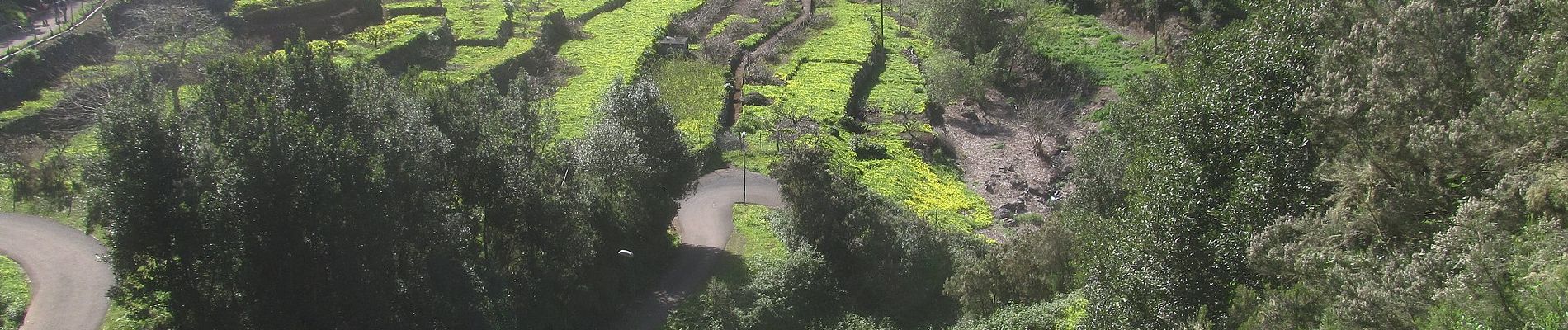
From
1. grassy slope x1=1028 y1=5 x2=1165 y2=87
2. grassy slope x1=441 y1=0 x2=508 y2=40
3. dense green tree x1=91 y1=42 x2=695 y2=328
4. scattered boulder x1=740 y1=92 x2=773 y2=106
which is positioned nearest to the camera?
dense green tree x1=91 y1=42 x2=695 y2=328

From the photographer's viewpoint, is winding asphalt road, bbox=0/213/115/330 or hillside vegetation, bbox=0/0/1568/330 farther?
winding asphalt road, bbox=0/213/115/330

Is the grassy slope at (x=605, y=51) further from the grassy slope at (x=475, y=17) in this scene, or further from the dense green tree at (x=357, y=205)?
the dense green tree at (x=357, y=205)

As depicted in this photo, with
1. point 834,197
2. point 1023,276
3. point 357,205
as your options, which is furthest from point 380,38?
point 1023,276

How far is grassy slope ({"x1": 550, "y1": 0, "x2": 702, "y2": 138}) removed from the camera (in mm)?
47938

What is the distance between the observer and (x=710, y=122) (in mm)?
46875

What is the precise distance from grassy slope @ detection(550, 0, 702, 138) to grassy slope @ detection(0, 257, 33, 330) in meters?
20.5

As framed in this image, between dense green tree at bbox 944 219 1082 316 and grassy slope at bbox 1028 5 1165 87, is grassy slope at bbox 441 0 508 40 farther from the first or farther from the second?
dense green tree at bbox 944 219 1082 316

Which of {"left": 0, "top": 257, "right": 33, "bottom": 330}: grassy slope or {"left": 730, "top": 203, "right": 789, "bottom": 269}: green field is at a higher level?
{"left": 0, "top": 257, "right": 33, "bottom": 330}: grassy slope

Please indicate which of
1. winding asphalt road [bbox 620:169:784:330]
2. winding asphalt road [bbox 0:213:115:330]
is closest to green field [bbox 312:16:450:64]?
winding asphalt road [bbox 0:213:115:330]

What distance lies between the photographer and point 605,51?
192 feet

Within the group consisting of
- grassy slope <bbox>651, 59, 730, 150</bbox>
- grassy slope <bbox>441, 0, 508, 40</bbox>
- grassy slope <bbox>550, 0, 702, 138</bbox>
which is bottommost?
grassy slope <bbox>651, 59, 730, 150</bbox>

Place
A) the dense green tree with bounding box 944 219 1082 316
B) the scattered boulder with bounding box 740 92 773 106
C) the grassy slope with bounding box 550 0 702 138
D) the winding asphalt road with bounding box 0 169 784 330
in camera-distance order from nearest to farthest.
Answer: the winding asphalt road with bounding box 0 169 784 330, the dense green tree with bounding box 944 219 1082 316, the grassy slope with bounding box 550 0 702 138, the scattered boulder with bounding box 740 92 773 106

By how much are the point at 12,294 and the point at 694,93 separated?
1189 inches

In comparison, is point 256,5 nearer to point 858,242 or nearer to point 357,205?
point 357,205
